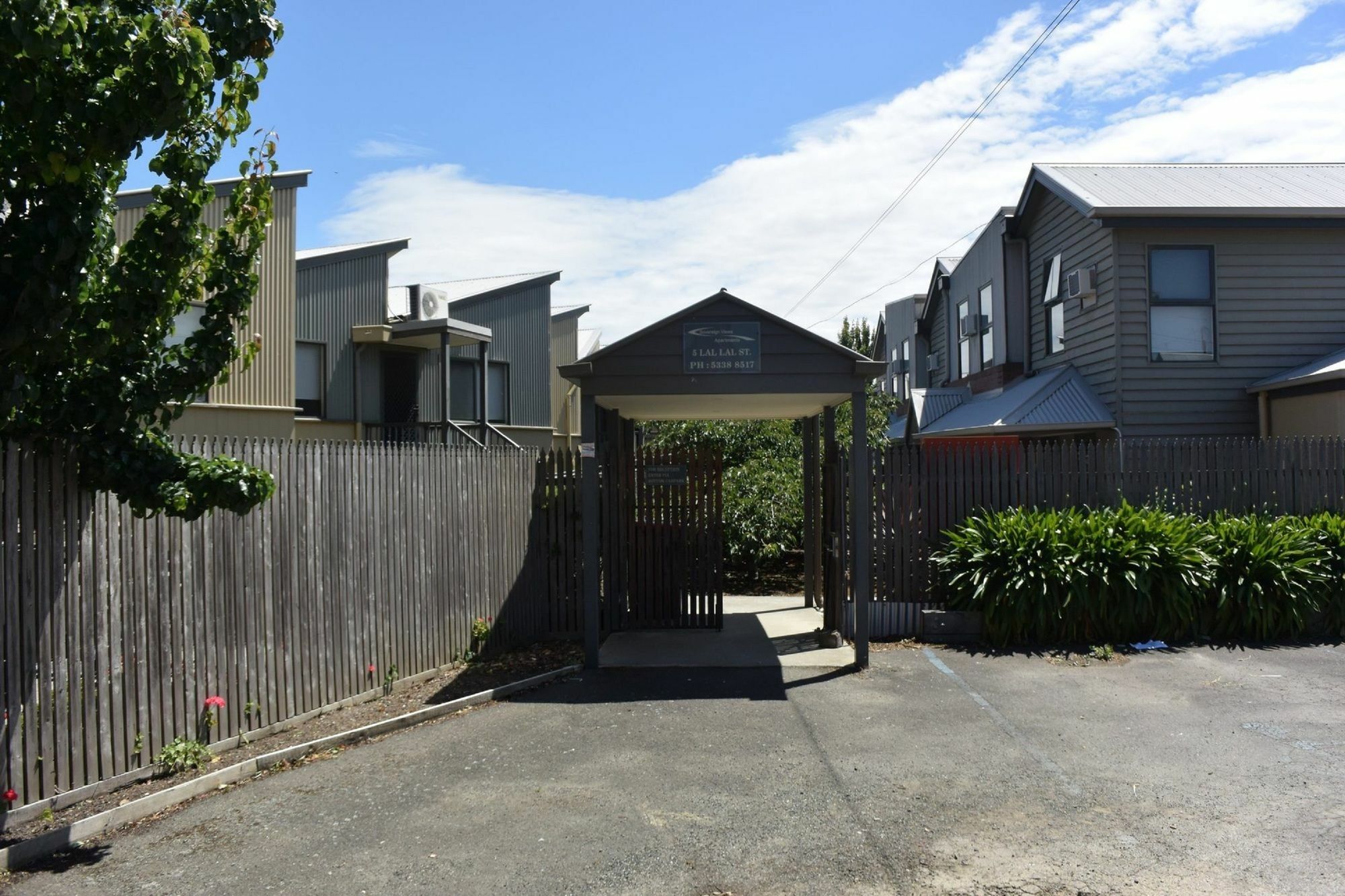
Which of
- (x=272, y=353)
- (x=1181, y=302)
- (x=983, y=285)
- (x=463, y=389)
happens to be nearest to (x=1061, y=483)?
(x=1181, y=302)

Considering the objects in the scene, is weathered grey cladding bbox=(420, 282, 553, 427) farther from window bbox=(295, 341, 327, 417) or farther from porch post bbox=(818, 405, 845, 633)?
porch post bbox=(818, 405, 845, 633)

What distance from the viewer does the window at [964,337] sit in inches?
832

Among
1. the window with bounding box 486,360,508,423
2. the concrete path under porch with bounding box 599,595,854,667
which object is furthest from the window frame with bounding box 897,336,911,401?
the concrete path under porch with bounding box 599,595,854,667

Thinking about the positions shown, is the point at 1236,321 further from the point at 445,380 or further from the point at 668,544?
the point at 445,380

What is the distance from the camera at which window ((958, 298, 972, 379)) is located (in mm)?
21142

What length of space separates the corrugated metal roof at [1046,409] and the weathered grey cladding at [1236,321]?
0.51m

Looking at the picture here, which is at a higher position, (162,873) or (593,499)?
(593,499)

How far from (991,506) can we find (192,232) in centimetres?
888

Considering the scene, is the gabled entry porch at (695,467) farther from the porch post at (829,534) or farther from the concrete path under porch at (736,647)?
the concrete path under porch at (736,647)

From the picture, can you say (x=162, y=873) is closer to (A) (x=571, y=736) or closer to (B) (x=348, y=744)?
(B) (x=348, y=744)

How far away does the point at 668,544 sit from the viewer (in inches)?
459

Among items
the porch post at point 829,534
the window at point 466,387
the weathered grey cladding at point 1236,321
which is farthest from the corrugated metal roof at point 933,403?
the porch post at point 829,534

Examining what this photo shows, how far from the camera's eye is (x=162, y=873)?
504 centimetres

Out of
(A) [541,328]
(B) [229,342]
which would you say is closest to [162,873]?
(B) [229,342]
